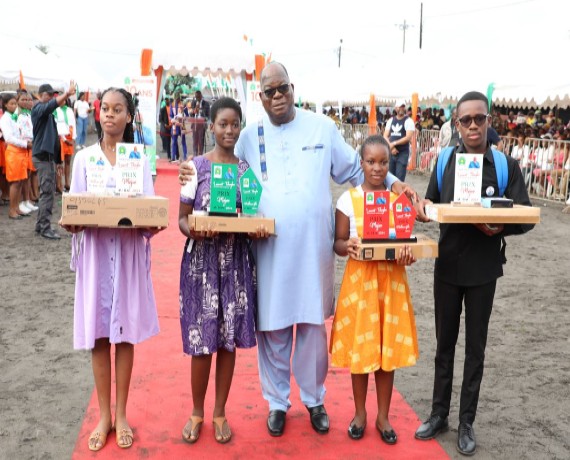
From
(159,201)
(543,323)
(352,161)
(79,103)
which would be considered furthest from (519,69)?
(79,103)

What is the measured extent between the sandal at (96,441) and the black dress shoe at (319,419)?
1.19 metres

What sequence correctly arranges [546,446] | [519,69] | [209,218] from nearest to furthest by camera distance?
[209,218] < [546,446] < [519,69]

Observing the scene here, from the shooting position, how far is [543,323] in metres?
5.78

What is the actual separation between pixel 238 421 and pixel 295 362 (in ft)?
1.73

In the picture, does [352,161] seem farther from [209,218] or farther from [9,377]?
[9,377]

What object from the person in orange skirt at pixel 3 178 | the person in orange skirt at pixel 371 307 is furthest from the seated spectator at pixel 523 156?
the person in orange skirt at pixel 371 307

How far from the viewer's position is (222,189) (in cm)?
320

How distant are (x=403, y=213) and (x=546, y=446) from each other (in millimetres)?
1641

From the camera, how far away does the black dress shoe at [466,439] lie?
341 centimetres

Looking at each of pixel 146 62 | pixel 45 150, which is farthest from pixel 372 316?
pixel 146 62

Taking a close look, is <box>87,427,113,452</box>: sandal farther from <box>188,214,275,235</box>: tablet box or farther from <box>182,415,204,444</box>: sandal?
<box>188,214,275,235</box>: tablet box

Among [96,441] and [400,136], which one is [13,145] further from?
[96,441]

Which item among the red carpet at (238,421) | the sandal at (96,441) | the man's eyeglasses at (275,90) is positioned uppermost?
the man's eyeglasses at (275,90)

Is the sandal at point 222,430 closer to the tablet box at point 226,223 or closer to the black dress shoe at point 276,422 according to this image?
the black dress shoe at point 276,422
